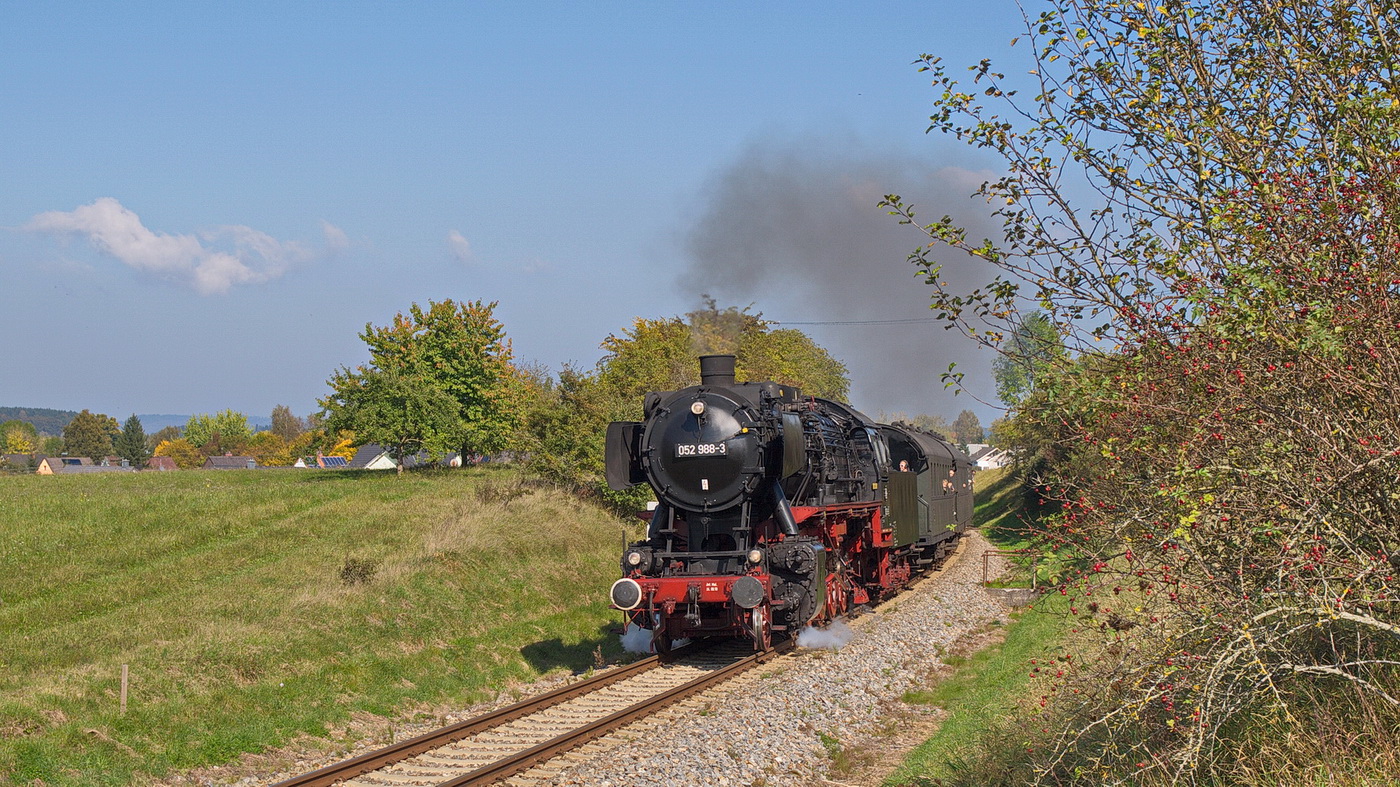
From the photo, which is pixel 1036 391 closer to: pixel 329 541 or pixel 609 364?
pixel 329 541

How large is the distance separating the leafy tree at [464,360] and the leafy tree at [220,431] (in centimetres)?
11815

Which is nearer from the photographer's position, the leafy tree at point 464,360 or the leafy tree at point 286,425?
the leafy tree at point 464,360

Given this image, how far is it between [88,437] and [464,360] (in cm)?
12086

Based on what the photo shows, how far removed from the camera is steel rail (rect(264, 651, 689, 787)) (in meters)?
9.00

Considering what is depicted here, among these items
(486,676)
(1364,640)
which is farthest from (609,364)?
(1364,640)

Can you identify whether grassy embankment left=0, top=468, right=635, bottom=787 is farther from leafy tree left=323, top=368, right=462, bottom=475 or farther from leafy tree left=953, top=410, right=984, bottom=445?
leafy tree left=953, top=410, right=984, bottom=445

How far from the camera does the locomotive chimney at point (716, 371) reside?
50.3 ft

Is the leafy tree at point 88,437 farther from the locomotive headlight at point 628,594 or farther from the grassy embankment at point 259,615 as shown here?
the locomotive headlight at point 628,594

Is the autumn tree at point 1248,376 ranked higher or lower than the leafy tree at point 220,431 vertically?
lower

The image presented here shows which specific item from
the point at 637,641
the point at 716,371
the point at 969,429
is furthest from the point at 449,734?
the point at 969,429

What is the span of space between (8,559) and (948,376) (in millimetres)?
18861

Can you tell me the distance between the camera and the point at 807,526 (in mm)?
15141

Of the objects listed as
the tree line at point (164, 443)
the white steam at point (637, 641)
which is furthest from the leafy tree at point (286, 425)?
the white steam at point (637, 641)

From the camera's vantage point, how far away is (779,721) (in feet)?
36.2
